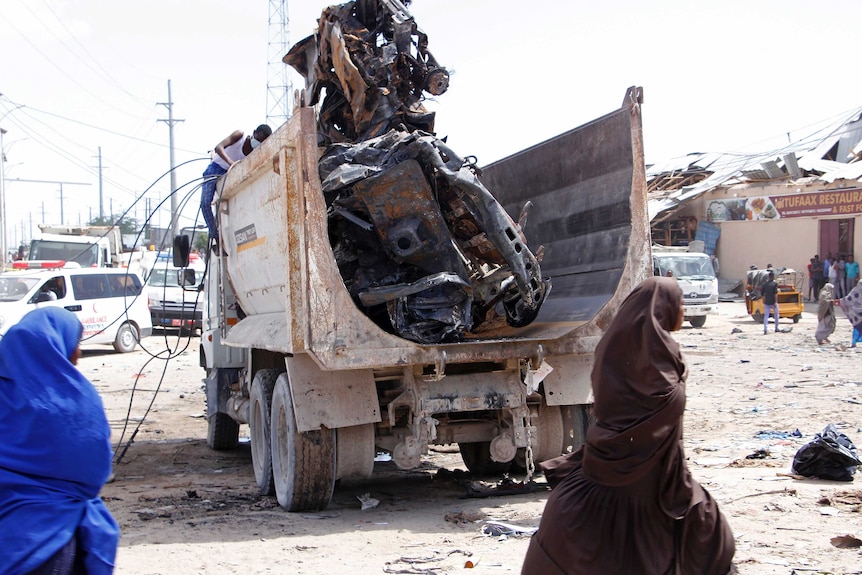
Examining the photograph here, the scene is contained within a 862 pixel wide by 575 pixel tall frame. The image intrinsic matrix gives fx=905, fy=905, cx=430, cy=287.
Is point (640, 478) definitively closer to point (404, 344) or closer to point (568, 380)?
point (404, 344)

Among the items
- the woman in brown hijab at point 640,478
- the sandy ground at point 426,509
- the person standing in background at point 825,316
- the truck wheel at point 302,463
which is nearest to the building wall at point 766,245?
the person standing in background at point 825,316

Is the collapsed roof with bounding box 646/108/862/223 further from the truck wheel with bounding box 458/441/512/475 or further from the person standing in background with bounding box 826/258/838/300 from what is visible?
the truck wheel with bounding box 458/441/512/475

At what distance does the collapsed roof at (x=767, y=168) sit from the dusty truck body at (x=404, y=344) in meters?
25.9

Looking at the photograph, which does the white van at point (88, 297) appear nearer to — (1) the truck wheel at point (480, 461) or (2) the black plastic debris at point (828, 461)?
(1) the truck wheel at point (480, 461)

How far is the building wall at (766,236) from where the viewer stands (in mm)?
31406

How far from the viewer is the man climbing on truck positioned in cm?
821

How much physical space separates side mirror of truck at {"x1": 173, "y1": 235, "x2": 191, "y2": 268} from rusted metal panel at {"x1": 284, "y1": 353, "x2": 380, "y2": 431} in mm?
3156

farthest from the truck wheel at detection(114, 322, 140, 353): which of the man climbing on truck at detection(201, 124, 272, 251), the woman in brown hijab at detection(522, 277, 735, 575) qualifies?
the woman in brown hijab at detection(522, 277, 735, 575)

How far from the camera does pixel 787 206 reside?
31828 mm

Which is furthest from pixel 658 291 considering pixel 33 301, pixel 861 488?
pixel 33 301

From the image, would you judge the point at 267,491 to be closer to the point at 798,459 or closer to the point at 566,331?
the point at 566,331

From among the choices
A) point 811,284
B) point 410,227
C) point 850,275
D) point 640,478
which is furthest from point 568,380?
point 811,284

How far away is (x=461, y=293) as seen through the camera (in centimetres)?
629

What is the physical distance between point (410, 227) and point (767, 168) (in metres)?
31.5
